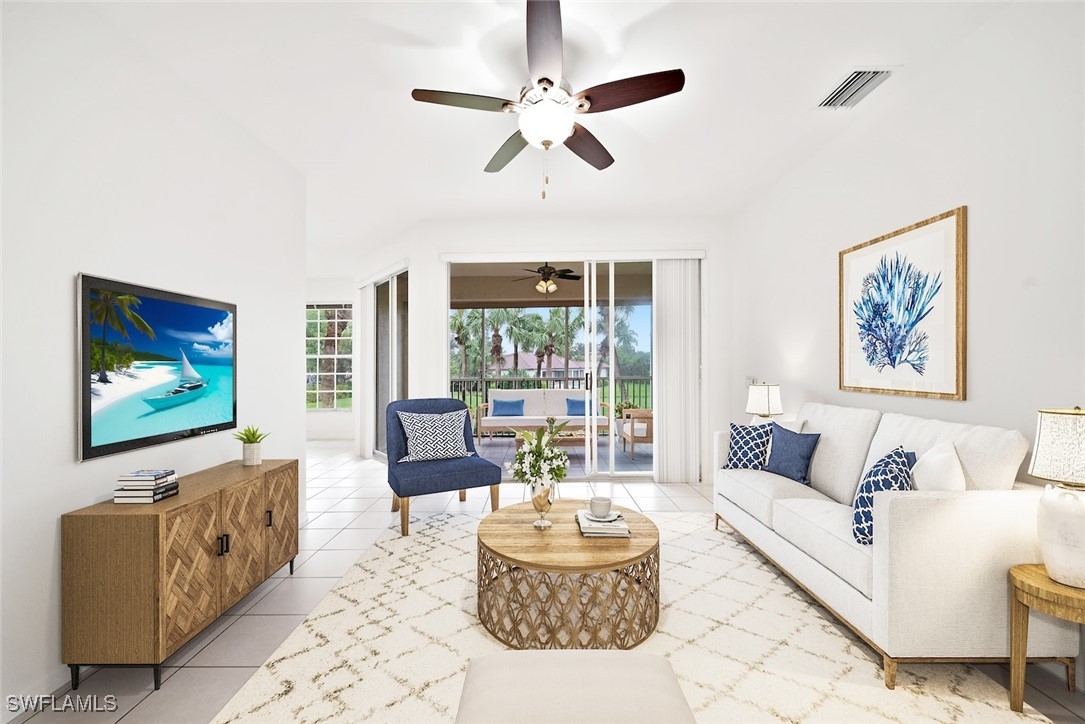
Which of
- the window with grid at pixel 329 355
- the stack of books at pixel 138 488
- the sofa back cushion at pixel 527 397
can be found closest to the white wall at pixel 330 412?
the window with grid at pixel 329 355

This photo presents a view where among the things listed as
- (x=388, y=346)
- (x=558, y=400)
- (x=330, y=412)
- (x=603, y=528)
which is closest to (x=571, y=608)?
(x=603, y=528)

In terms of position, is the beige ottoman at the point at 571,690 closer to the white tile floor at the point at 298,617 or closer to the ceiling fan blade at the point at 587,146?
the white tile floor at the point at 298,617

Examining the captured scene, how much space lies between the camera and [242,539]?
2.54m

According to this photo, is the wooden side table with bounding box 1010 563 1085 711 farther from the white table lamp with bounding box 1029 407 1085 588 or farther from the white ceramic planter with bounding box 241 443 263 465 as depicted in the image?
the white ceramic planter with bounding box 241 443 263 465

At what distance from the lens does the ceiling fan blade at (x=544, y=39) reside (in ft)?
6.10

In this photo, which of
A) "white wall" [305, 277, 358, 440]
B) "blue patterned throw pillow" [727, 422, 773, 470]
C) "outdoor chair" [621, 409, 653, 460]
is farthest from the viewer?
→ "white wall" [305, 277, 358, 440]

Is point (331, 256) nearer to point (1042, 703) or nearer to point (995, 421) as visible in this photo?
point (995, 421)

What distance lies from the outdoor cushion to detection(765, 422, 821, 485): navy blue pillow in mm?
4740

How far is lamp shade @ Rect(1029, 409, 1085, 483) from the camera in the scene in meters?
1.69

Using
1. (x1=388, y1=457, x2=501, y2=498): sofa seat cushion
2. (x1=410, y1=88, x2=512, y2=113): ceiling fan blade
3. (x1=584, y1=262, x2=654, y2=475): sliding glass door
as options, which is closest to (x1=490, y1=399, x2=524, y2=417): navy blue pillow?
(x1=584, y1=262, x2=654, y2=475): sliding glass door

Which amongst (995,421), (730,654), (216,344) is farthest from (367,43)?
(995,421)

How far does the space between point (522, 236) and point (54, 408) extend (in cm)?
413

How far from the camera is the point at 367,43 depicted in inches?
95.2

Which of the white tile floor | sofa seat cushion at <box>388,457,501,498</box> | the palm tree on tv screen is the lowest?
the white tile floor
